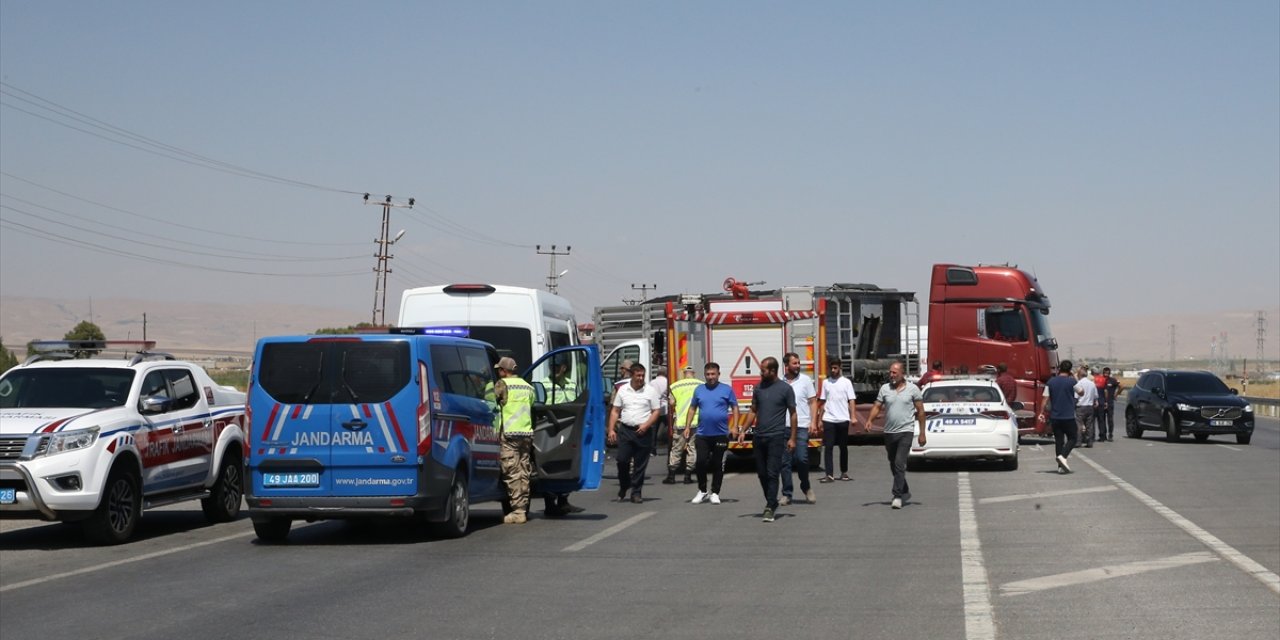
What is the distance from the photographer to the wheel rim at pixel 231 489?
697 inches

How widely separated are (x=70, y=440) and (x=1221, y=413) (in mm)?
26283

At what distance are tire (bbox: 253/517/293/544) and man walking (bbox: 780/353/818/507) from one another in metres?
5.71

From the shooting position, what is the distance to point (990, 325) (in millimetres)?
33156

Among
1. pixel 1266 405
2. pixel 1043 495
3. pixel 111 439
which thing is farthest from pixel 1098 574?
pixel 1266 405

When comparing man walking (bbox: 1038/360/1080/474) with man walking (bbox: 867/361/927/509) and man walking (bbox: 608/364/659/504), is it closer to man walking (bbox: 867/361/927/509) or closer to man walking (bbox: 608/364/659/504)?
man walking (bbox: 867/361/927/509)

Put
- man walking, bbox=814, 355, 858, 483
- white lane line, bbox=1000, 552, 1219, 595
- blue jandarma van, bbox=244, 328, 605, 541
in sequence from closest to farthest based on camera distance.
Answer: white lane line, bbox=1000, 552, 1219, 595
blue jandarma van, bbox=244, 328, 605, 541
man walking, bbox=814, 355, 858, 483

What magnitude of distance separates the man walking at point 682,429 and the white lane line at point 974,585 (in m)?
5.86

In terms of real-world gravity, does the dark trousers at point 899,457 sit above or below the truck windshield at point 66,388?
below

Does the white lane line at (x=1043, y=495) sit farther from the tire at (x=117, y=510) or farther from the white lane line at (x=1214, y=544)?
the tire at (x=117, y=510)

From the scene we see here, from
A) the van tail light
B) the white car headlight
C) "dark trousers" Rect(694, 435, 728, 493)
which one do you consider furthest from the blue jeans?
the white car headlight

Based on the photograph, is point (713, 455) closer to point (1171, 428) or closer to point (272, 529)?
point (272, 529)

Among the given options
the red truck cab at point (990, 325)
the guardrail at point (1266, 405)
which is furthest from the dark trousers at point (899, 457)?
the guardrail at point (1266, 405)

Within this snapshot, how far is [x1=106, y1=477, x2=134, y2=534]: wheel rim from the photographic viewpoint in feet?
48.7

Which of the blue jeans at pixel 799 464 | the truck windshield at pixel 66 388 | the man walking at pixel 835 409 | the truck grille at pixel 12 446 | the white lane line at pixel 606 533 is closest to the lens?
the white lane line at pixel 606 533
